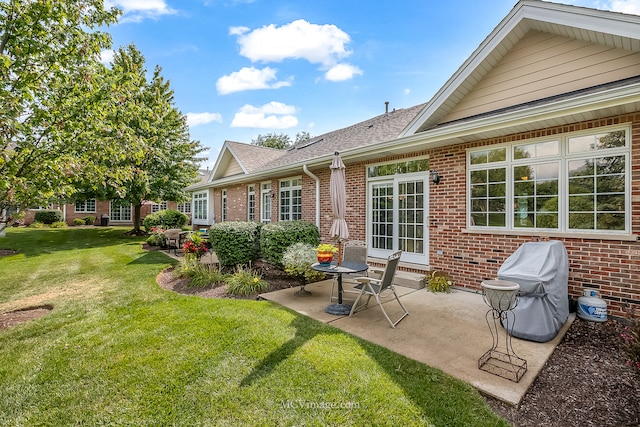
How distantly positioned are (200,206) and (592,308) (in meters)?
18.3

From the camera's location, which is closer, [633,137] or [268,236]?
[633,137]

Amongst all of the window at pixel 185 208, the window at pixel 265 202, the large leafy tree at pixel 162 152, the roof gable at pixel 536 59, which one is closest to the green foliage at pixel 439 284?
the roof gable at pixel 536 59

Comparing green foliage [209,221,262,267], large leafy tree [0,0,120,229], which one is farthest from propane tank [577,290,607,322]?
large leafy tree [0,0,120,229]

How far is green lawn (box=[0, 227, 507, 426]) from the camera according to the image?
8.44 feet

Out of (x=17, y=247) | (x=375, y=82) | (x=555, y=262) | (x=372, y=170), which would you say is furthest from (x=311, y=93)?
(x=17, y=247)

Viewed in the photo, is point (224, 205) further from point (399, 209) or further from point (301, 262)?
point (399, 209)

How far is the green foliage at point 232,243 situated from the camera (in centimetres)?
795

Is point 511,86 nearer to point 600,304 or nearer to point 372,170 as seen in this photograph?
point 372,170

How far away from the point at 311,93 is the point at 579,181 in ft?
38.5

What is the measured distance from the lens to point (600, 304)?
448cm

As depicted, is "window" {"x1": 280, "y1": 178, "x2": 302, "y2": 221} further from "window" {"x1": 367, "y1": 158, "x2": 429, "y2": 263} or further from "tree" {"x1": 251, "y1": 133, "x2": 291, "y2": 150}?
"tree" {"x1": 251, "y1": 133, "x2": 291, "y2": 150}

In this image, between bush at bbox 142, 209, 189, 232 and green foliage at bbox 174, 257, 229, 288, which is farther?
bush at bbox 142, 209, 189, 232

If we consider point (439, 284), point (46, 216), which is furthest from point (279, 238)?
point (46, 216)

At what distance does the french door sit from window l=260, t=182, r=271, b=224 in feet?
17.7
